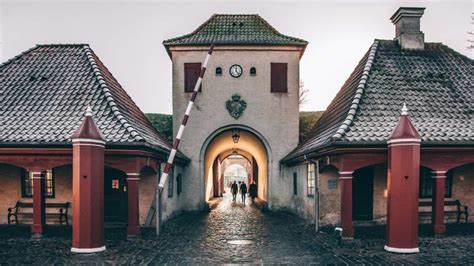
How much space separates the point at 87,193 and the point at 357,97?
880cm

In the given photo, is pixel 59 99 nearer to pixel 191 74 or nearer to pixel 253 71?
pixel 191 74

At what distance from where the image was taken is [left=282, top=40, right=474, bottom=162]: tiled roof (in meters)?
13.2

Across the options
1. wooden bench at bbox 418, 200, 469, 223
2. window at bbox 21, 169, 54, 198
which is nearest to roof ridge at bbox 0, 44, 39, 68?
window at bbox 21, 169, 54, 198

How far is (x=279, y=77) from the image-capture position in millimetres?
21859

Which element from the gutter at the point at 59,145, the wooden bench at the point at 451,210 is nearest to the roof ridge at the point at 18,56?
the gutter at the point at 59,145

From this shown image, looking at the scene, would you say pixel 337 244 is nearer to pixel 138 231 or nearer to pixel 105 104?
pixel 138 231

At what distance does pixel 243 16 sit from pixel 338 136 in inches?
515

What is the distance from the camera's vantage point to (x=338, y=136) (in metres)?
12.5

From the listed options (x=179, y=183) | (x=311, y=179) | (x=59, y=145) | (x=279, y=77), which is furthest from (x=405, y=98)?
(x=59, y=145)

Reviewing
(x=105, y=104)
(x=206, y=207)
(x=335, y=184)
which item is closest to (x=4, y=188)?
(x=105, y=104)

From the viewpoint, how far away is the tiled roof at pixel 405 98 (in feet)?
43.5

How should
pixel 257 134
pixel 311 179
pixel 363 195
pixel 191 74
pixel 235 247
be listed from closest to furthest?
pixel 235 247 < pixel 363 195 < pixel 311 179 < pixel 191 74 < pixel 257 134

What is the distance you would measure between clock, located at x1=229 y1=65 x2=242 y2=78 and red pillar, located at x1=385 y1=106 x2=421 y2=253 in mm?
11494

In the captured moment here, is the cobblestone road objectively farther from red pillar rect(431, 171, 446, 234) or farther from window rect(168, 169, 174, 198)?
window rect(168, 169, 174, 198)
